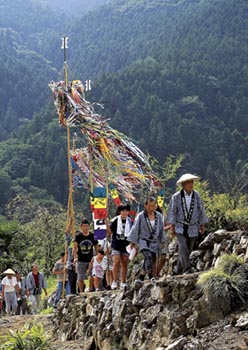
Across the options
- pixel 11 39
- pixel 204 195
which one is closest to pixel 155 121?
pixel 204 195

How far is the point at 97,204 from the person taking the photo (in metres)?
11.9

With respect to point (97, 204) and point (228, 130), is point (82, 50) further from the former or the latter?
point (97, 204)

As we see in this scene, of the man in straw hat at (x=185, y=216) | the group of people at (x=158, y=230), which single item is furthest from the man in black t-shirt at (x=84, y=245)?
the man in straw hat at (x=185, y=216)

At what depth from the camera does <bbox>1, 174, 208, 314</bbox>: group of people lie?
8430 mm

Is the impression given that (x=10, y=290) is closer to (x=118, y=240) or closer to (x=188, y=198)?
(x=118, y=240)

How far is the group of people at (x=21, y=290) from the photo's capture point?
15.2 m

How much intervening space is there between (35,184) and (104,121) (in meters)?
72.0

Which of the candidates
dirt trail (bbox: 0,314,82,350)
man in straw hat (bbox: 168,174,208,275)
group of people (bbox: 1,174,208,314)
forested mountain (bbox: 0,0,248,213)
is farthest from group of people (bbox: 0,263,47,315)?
forested mountain (bbox: 0,0,248,213)

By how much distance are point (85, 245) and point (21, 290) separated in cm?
547

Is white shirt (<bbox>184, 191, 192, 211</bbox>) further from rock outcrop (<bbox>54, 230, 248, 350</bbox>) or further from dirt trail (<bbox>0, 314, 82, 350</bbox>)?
dirt trail (<bbox>0, 314, 82, 350</bbox>)

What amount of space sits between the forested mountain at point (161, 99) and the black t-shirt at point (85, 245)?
4837cm

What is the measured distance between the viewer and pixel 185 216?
8.41m

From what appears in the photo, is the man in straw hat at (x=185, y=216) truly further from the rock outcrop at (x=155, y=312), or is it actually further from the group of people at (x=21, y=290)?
the group of people at (x=21, y=290)

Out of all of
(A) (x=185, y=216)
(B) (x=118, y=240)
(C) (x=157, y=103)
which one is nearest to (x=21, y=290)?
(B) (x=118, y=240)
